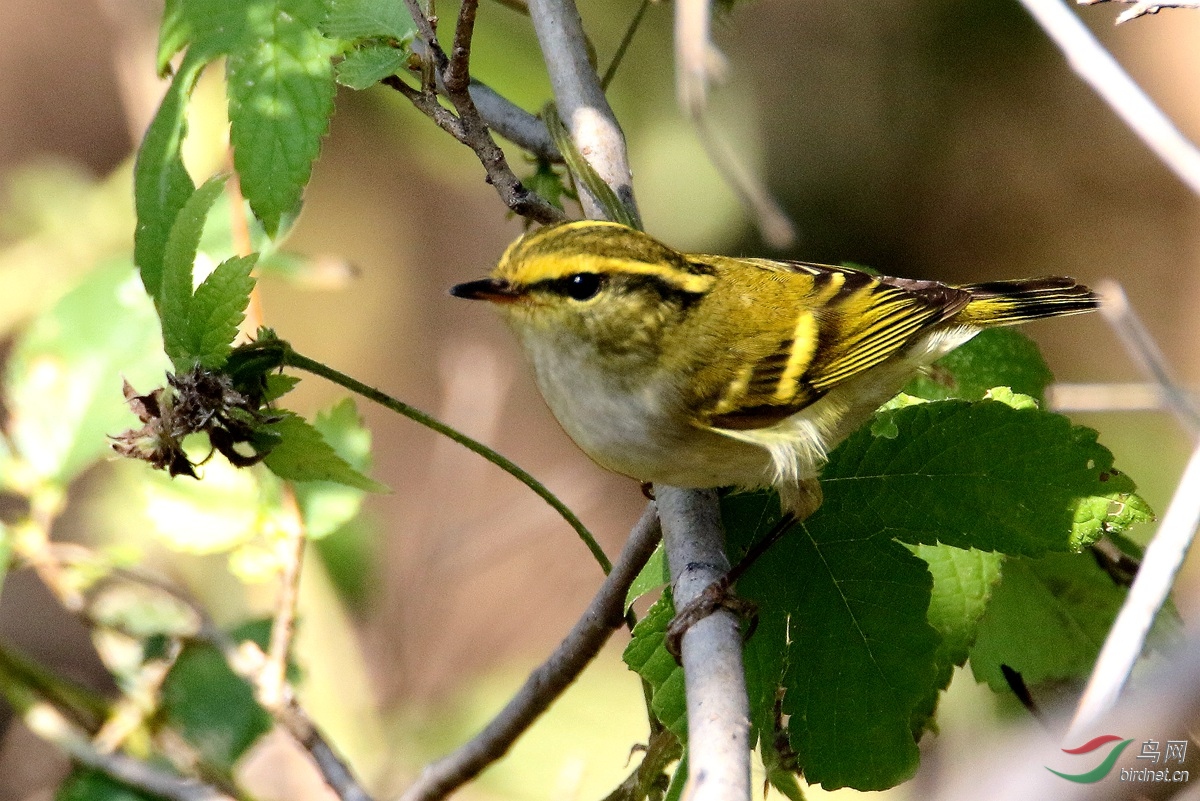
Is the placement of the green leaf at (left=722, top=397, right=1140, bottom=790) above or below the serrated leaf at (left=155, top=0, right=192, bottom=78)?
below

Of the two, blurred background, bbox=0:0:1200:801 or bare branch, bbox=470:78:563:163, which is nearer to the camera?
bare branch, bbox=470:78:563:163

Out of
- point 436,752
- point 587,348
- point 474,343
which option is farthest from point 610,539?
point 587,348

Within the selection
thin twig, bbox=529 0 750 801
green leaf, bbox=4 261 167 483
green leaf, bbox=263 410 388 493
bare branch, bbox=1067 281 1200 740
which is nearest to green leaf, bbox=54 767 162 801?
green leaf, bbox=4 261 167 483

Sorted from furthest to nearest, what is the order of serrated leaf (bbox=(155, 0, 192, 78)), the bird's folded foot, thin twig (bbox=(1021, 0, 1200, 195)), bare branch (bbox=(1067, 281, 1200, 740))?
→ serrated leaf (bbox=(155, 0, 192, 78)), the bird's folded foot, thin twig (bbox=(1021, 0, 1200, 195)), bare branch (bbox=(1067, 281, 1200, 740))

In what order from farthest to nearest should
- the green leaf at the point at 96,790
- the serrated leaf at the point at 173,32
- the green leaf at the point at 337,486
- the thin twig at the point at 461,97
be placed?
the green leaf at the point at 96,790, the green leaf at the point at 337,486, the serrated leaf at the point at 173,32, the thin twig at the point at 461,97

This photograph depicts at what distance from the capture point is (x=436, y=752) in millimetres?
3941

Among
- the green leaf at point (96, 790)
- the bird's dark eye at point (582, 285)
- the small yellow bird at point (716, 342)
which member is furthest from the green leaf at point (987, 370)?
the green leaf at point (96, 790)

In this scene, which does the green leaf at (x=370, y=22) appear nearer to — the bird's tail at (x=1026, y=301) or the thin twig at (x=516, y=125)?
the thin twig at (x=516, y=125)

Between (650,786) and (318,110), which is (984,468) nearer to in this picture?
(650,786)

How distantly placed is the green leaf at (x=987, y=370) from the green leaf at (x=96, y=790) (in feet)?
6.33

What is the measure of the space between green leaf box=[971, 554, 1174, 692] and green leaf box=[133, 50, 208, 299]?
171 cm

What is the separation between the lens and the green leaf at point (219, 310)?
160 cm

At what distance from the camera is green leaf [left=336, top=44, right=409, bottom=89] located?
1.74 meters

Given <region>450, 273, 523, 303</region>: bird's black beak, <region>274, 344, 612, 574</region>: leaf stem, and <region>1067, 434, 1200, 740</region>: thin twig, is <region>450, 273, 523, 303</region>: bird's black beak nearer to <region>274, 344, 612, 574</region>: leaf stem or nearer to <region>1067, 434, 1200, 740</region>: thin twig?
<region>274, 344, 612, 574</region>: leaf stem
